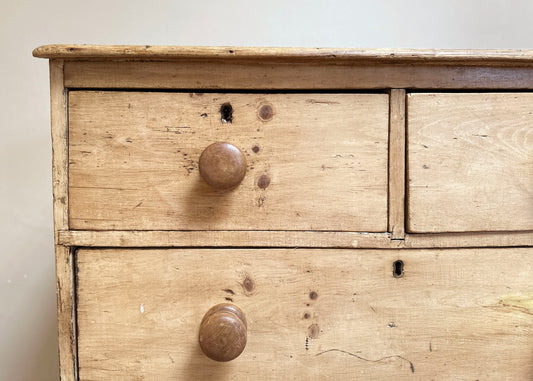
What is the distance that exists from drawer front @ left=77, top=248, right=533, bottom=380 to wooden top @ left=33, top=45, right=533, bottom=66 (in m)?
0.27

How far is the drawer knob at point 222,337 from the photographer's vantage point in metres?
0.52

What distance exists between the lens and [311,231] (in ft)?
1.88

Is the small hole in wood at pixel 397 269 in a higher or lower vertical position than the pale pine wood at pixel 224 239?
lower

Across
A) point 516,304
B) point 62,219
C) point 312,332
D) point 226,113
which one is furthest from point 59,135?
point 516,304

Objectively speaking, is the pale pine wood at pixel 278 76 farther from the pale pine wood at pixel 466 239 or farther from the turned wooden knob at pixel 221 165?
the pale pine wood at pixel 466 239

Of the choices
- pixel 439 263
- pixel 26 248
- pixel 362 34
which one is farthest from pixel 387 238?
pixel 26 248

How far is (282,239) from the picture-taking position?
1.87 feet

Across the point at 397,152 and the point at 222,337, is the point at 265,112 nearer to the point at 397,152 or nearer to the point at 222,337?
the point at 397,152

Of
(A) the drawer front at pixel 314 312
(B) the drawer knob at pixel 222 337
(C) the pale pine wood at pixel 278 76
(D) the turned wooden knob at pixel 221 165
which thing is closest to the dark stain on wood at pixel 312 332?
(A) the drawer front at pixel 314 312

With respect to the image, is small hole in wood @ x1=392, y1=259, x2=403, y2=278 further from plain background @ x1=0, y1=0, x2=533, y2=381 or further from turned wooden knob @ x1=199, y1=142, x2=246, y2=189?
plain background @ x1=0, y1=0, x2=533, y2=381

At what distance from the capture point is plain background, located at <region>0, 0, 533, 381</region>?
1.00m

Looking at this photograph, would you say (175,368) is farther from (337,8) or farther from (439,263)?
(337,8)

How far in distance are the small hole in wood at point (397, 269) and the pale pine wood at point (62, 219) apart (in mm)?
454

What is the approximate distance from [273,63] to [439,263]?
37cm
